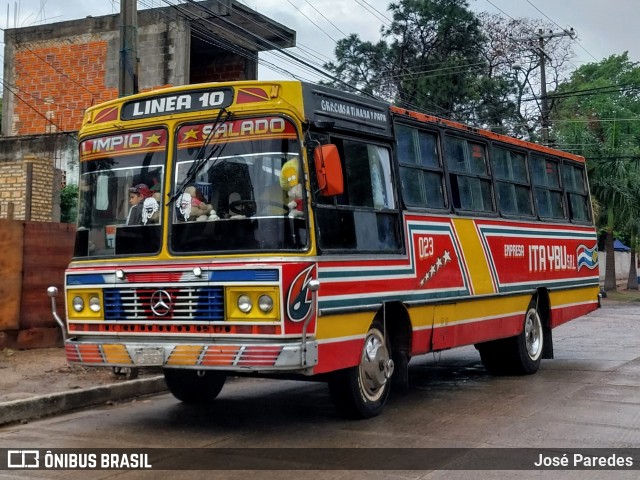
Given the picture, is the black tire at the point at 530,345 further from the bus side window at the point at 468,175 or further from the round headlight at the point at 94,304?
the round headlight at the point at 94,304

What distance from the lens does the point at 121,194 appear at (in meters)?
7.88

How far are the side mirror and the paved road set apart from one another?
7.03 ft

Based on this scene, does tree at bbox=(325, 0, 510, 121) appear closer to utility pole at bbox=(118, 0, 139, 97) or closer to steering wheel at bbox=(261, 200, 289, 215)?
utility pole at bbox=(118, 0, 139, 97)

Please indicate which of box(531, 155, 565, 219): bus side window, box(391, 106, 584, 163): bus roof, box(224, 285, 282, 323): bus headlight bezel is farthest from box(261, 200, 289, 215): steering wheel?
box(531, 155, 565, 219): bus side window

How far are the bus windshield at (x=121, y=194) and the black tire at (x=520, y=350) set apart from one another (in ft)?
18.9

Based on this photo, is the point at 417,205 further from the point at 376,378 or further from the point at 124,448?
the point at 124,448

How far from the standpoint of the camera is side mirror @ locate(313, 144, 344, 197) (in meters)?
7.16

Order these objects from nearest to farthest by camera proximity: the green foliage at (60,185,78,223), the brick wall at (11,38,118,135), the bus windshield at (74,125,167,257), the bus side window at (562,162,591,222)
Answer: the bus windshield at (74,125,167,257), the bus side window at (562,162,591,222), the green foliage at (60,185,78,223), the brick wall at (11,38,118,135)

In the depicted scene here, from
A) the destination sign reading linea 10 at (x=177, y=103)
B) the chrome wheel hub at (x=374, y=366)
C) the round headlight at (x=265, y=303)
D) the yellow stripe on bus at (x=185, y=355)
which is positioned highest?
the destination sign reading linea 10 at (x=177, y=103)

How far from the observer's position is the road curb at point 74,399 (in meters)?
8.27

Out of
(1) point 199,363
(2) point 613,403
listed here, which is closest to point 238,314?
(1) point 199,363

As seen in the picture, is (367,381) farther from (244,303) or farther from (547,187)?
(547,187)

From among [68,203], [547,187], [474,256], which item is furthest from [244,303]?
[68,203]

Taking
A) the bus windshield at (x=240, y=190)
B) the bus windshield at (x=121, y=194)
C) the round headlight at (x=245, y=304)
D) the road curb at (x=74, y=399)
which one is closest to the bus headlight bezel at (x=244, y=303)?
the round headlight at (x=245, y=304)
